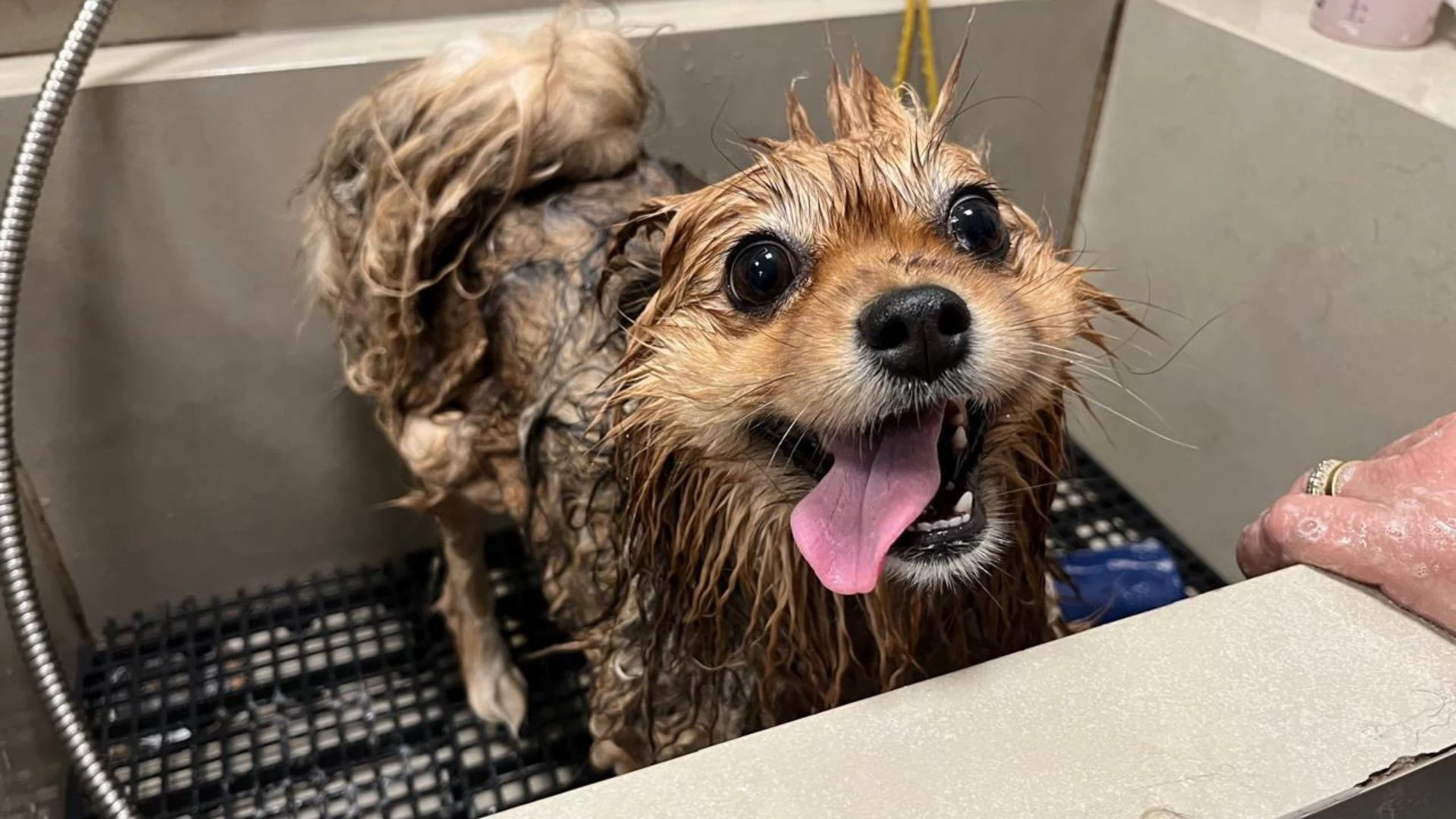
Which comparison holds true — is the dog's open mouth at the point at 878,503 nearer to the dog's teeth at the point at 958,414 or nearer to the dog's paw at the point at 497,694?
the dog's teeth at the point at 958,414

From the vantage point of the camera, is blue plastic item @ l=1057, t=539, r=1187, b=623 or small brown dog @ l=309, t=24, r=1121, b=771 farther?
blue plastic item @ l=1057, t=539, r=1187, b=623

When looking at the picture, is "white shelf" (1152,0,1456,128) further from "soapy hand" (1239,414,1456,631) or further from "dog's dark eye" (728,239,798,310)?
"dog's dark eye" (728,239,798,310)

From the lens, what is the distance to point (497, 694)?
143cm

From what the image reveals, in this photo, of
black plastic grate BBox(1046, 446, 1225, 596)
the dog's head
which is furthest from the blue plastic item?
the dog's head

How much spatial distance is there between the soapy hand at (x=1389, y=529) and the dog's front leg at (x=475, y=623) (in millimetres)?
907

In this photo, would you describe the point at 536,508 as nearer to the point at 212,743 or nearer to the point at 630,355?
the point at 630,355

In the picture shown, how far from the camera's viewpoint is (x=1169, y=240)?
1.58 meters

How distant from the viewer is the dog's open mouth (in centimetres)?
78

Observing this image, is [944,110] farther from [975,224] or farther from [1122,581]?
[1122,581]

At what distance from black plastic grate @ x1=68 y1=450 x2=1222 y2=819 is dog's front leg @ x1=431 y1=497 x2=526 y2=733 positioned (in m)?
0.03

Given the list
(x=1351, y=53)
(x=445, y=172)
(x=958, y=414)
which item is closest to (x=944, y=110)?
(x=958, y=414)

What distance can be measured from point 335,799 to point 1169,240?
1.33 m

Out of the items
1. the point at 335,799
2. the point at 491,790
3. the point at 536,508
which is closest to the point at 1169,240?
the point at 536,508

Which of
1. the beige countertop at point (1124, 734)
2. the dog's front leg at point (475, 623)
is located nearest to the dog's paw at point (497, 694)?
the dog's front leg at point (475, 623)
